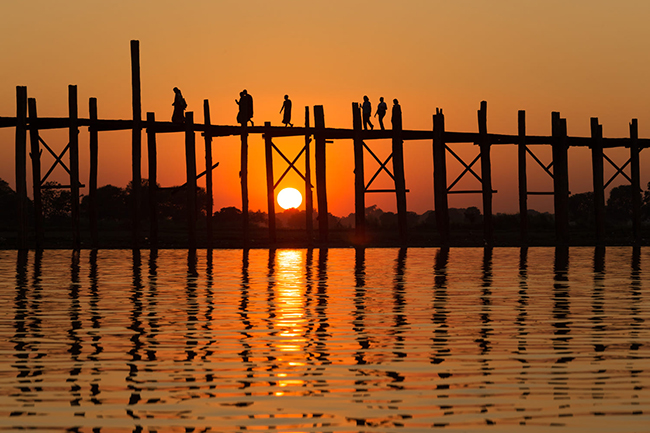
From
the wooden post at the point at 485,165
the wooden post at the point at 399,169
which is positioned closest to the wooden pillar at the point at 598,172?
the wooden post at the point at 485,165

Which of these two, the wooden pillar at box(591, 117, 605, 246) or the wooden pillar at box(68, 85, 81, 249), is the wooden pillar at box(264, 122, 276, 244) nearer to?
the wooden pillar at box(68, 85, 81, 249)

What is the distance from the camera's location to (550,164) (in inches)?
1116

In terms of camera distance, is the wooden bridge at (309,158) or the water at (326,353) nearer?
the water at (326,353)

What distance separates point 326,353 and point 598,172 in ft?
76.2

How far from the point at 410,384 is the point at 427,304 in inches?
213

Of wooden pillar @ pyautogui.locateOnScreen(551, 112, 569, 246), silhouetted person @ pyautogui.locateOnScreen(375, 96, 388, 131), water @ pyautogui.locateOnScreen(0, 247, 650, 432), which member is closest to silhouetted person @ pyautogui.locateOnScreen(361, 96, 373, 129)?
silhouetted person @ pyautogui.locateOnScreen(375, 96, 388, 131)

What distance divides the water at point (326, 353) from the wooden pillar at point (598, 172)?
520 inches

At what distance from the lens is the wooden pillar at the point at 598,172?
2914 cm

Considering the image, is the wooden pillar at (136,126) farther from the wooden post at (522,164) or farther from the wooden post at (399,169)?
the wooden post at (522,164)

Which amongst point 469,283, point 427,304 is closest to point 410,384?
point 427,304

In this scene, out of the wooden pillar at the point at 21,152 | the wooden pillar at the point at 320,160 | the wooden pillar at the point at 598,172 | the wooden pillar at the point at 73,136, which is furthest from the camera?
the wooden pillar at the point at 598,172

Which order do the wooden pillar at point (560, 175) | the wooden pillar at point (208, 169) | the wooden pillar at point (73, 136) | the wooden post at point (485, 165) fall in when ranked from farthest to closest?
the wooden pillar at point (560, 175) → the wooden post at point (485, 165) → the wooden pillar at point (208, 169) → the wooden pillar at point (73, 136)

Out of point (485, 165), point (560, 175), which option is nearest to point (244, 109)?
point (485, 165)

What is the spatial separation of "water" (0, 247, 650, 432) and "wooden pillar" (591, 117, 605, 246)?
1322 centimetres
